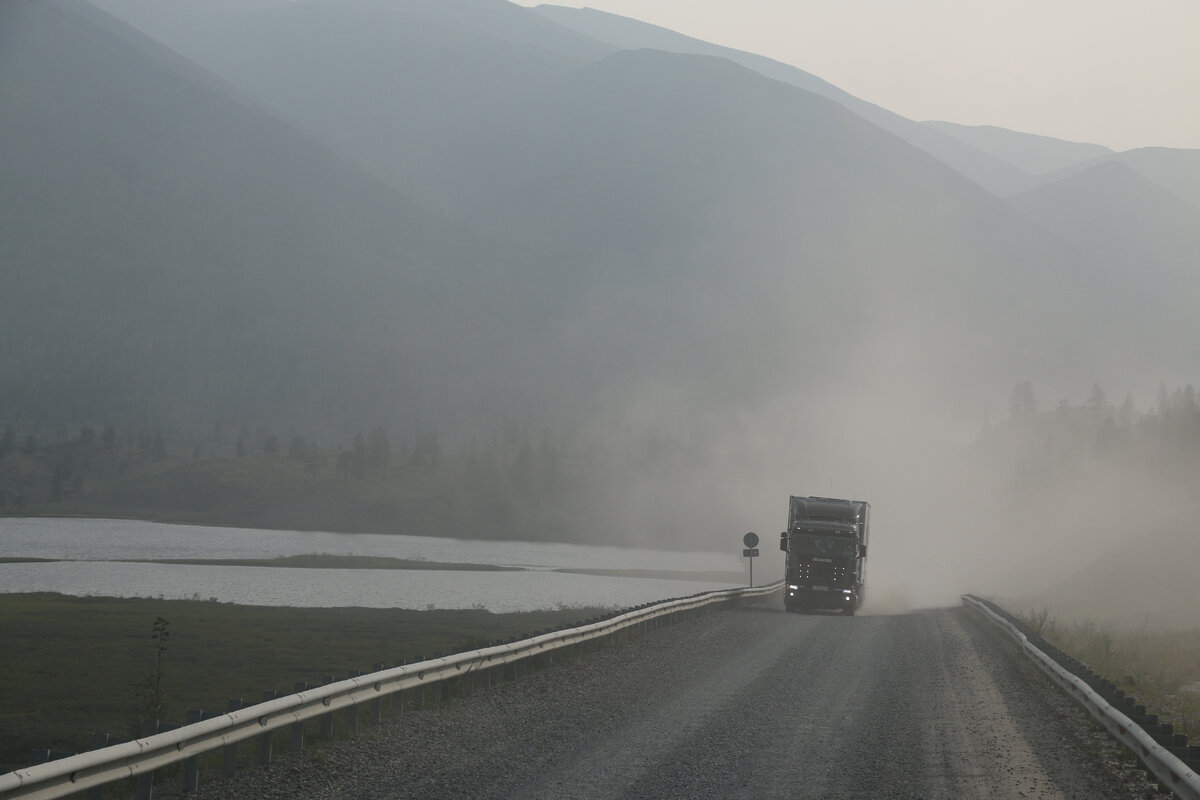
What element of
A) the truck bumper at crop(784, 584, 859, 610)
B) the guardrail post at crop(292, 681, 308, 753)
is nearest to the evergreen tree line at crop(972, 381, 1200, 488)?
the truck bumper at crop(784, 584, 859, 610)

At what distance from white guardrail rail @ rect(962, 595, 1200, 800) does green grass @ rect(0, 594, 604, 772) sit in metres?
9.41

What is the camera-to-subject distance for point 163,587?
2694 inches

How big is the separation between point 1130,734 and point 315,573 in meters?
78.3

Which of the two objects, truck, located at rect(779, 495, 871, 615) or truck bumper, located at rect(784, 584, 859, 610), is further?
truck, located at rect(779, 495, 871, 615)

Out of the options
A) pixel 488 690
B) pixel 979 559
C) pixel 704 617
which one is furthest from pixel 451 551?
pixel 488 690

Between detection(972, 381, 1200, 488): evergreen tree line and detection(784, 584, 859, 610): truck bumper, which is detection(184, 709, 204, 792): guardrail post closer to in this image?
detection(784, 584, 859, 610): truck bumper

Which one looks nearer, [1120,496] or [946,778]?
[946,778]

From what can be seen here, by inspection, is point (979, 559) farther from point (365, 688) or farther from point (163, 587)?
point (365, 688)

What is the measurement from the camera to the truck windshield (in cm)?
4591

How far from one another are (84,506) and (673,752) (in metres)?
202

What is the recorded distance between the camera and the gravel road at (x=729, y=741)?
12422 millimetres

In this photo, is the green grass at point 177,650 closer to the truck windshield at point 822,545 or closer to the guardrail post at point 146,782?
the guardrail post at point 146,782

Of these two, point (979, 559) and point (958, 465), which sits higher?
point (958, 465)

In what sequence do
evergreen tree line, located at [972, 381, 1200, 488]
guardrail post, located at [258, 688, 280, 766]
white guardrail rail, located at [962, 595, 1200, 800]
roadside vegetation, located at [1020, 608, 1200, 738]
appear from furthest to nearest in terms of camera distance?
evergreen tree line, located at [972, 381, 1200, 488] → roadside vegetation, located at [1020, 608, 1200, 738] → guardrail post, located at [258, 688, 280, 766] → white guardrail rail, located at [962, 595, 1200, 800]
